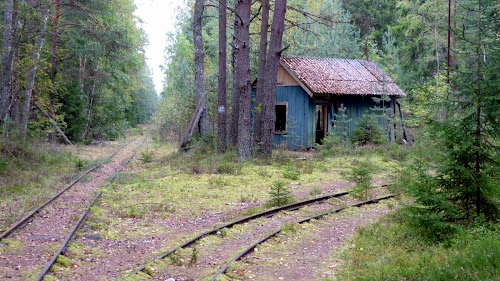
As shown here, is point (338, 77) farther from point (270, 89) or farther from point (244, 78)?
point (244, 78)

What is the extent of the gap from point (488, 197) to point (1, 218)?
863 cm

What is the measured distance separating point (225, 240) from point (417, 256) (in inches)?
128

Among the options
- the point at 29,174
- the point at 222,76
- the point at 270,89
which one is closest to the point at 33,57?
the point at 29,174

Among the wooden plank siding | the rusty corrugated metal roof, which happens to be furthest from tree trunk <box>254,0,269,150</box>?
the wooden plank siding

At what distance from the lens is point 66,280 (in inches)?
Answer: 265

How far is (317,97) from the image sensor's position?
2553 centimetres

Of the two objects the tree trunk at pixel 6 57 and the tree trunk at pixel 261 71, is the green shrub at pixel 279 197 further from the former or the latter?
the tree trunk at pixel 6 57

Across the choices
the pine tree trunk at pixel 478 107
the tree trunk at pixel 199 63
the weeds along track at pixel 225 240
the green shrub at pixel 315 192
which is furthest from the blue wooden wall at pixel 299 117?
the pine tree trunk at pixel 478 107

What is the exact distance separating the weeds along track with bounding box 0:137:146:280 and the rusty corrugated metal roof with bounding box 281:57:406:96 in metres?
13.9

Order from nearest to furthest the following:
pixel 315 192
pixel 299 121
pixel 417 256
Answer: pixel 417 256 → pixel 315 192 → pixel 299 121

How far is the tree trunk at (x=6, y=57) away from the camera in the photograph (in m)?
16.7

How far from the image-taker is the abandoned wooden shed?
2548 centimetres

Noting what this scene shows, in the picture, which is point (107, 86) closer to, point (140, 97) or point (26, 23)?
point (26, 23)

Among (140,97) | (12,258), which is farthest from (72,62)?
(140,97)
